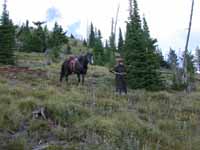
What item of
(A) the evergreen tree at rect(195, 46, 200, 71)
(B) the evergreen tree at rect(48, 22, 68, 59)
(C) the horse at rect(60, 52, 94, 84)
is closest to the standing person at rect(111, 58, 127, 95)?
(C) the horse at rect(60, 52, 94, 84)

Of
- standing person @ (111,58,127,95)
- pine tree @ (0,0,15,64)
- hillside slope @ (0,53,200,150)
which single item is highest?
pine tree @ (0,0,15,64)

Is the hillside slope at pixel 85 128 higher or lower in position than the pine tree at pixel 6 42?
lower

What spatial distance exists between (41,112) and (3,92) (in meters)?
3.61

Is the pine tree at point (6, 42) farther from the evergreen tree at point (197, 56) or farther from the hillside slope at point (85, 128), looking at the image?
the evergreen tree at point (197, 56)

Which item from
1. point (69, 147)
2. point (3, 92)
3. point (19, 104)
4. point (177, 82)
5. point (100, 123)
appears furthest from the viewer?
point (177, 82)

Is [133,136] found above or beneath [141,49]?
beneath

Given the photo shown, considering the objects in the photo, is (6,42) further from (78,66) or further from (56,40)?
(78,66)

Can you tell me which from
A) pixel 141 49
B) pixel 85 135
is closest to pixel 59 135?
pixel 85 135

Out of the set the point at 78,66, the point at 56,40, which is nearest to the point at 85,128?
the point at 78,66

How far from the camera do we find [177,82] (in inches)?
1249

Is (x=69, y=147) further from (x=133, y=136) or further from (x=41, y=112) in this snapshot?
(x=41, y=112)

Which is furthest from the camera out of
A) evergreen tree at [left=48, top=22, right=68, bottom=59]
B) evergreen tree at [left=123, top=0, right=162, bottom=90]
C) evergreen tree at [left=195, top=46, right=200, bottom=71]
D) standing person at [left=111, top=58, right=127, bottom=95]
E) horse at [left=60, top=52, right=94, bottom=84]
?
evergreen tree at [left=195, top=46, right=200, bottom=71]

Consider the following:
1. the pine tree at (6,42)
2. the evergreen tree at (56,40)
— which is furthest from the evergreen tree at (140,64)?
the evergreen tree at (56,40)

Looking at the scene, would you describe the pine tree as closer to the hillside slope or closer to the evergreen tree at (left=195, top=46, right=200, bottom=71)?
the hillside slope
